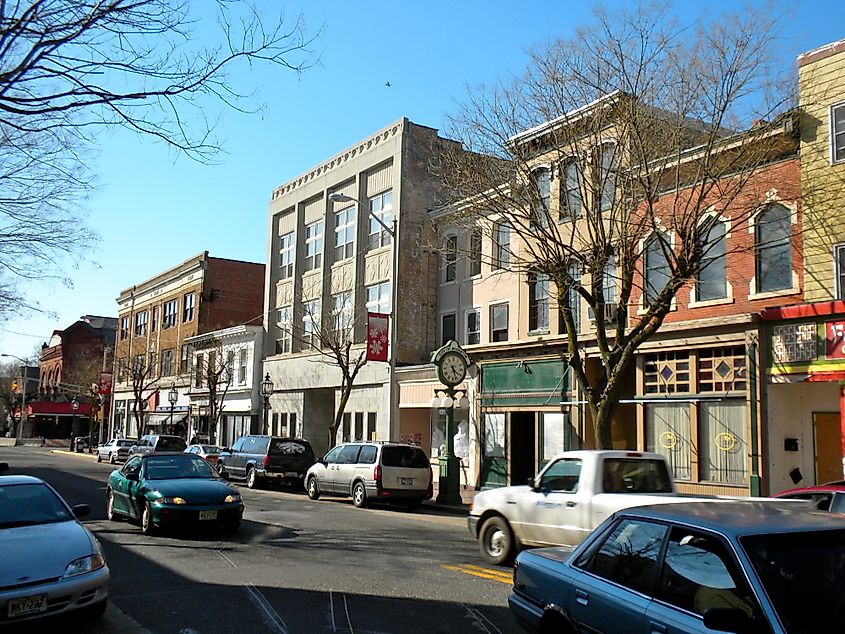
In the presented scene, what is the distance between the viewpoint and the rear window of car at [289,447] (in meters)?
26.0

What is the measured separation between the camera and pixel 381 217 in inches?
1337

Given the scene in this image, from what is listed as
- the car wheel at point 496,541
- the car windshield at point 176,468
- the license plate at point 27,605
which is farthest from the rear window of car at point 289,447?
the license plate at point 27,605

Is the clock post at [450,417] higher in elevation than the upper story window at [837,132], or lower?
lower

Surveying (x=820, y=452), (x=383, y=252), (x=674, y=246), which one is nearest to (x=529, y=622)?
(x=820, y=452)

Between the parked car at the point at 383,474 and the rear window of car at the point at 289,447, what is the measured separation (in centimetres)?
457

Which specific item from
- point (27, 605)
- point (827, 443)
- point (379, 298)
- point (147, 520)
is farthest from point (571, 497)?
point (379, 298)

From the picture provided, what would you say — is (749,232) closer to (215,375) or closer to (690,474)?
(690,474)

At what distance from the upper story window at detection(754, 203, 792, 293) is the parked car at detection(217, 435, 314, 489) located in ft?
49.7

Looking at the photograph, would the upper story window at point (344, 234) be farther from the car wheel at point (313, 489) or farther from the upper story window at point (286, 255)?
the car wheel at point (313, 489)

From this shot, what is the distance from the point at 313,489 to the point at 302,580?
43.5ft

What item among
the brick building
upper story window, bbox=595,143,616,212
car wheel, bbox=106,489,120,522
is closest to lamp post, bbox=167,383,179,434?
the brick building

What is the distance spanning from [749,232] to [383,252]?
17.2 meters

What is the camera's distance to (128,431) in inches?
2506

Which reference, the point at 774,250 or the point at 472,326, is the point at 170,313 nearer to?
the point at 472,326
